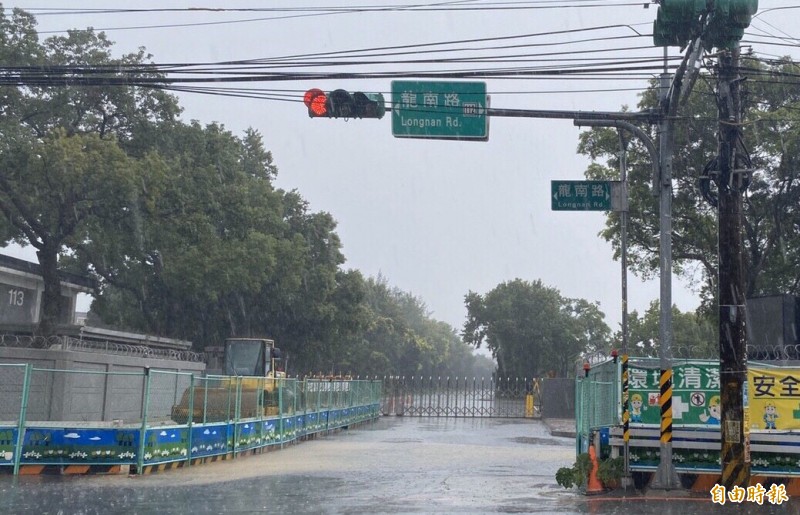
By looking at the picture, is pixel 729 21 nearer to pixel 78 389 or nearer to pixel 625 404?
pixel 625 404

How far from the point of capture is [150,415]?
27625 millimetres

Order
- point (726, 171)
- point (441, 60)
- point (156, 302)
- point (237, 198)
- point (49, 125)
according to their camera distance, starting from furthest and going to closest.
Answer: point (156, 302) → point (237, 198) → point (49, 125) → point (441, 60) → point (726, 171)

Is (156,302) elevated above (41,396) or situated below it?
above

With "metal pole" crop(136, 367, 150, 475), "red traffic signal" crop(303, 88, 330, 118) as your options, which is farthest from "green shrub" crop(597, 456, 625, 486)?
"metal pole" crop(136, 367, 150, 475)

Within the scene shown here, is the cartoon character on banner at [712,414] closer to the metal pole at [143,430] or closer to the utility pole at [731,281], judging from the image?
the utility pole at [731,281]

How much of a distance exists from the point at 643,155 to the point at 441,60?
2210 cm

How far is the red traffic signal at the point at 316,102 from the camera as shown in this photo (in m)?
14.9

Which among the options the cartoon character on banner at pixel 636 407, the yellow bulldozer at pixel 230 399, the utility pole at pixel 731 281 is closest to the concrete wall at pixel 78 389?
the yellow bulldozer at pixel 230 399

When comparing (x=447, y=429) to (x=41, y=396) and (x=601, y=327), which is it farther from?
(x=601, y=327)

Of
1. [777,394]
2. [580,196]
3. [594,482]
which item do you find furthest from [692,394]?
[580,196]

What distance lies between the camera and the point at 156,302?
44.7 metres

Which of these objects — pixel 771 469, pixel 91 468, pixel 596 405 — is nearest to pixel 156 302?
pixel 91 468

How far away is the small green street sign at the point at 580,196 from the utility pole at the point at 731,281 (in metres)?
3.38

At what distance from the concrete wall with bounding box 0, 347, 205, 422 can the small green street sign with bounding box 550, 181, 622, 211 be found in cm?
1210
